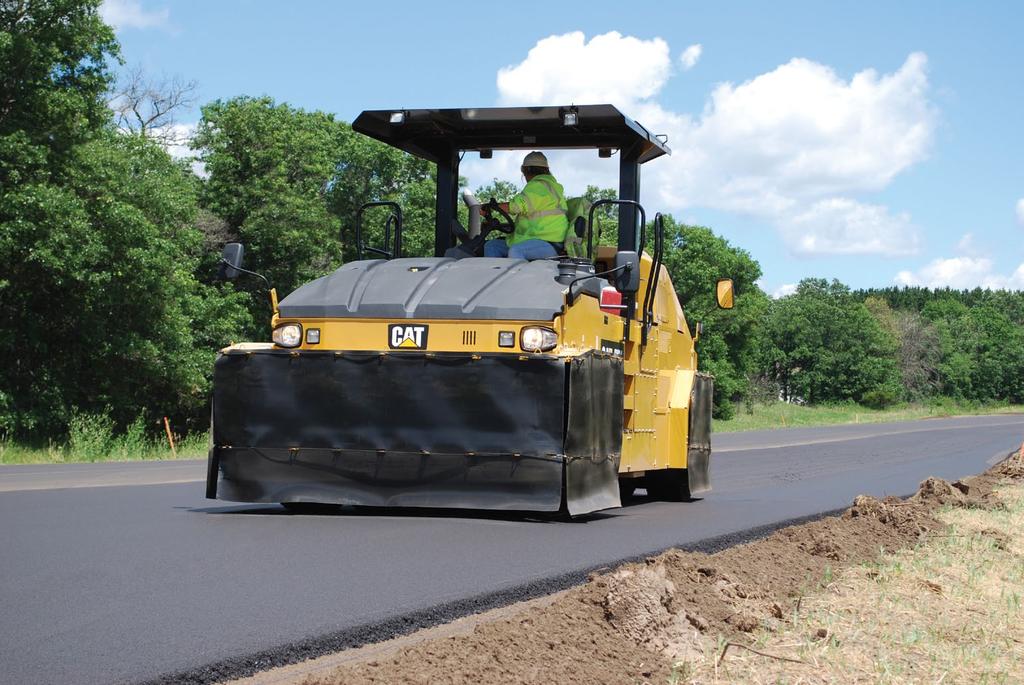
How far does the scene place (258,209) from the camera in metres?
39.3

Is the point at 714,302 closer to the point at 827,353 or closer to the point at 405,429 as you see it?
the point at 827,353

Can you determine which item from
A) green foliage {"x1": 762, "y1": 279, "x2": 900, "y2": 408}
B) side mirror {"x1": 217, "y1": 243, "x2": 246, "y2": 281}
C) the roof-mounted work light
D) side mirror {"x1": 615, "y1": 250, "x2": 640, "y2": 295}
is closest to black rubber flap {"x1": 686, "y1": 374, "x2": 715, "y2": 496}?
side mirror {"x1": 615, "y1": 250, "x2": 640, "y2": 295}

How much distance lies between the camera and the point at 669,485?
11812 mm

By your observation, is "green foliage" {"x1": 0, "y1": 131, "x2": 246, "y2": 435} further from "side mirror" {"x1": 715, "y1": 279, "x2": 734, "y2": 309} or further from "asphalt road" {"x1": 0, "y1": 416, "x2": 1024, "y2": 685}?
"side mirror" {"x1": 715, "y1": 279, "x2": 734, "y2": 309}

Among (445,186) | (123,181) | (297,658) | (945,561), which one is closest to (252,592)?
(297,658)

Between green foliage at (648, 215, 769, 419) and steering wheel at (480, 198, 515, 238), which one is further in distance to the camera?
green foliage at (648, 215, 769, 419)

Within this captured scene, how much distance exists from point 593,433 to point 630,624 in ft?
12.5

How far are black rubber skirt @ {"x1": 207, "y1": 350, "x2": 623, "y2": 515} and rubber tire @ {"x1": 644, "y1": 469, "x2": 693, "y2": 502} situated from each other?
303 cm

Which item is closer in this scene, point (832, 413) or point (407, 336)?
point (407, 336)

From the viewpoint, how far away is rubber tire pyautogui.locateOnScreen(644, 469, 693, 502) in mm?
11672

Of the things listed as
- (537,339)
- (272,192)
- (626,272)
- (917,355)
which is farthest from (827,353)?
(537,339)

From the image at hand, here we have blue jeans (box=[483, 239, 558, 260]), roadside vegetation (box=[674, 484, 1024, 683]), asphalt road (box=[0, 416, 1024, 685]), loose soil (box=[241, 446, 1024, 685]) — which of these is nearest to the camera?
loose soil (box=[241, 446, 1024, 685])

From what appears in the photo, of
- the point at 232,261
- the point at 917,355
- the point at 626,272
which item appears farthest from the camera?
the point at 917,355

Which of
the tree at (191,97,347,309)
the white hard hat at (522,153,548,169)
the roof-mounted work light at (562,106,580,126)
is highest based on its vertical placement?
the tree at (191,97,347,309)
